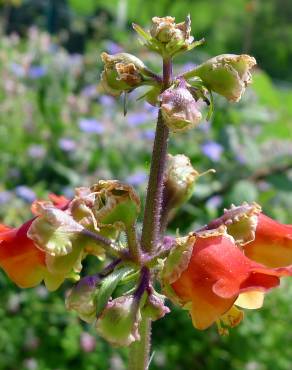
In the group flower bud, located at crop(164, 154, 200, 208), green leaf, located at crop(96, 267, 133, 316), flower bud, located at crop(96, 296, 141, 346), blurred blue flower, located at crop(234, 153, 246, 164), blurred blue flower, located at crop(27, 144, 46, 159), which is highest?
flower bud, located at crop(164, 154, 200, 208)

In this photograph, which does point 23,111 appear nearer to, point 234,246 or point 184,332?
point 184,332

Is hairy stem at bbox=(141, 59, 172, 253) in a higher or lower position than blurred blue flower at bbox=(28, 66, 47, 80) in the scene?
higher

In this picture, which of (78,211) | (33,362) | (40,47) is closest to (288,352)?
(33,362)

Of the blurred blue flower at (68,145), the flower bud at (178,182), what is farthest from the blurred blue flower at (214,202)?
the flower bud at (178,182)

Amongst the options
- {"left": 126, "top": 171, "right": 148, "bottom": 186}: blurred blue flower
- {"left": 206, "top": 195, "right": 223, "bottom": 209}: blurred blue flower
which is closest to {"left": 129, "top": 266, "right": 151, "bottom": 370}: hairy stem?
{"left": 206, "top": 195, "right": 223, "bottom": 209}: blurred blue flower

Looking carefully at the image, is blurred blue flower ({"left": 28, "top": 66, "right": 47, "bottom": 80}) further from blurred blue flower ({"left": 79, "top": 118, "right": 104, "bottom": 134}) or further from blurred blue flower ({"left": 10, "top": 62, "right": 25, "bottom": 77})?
blurred blue flower ({"left": 79, "top": 118, "right": 104, "bottom": 134})

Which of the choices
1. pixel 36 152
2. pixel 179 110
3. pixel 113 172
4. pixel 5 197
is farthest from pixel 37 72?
pixel 179 110

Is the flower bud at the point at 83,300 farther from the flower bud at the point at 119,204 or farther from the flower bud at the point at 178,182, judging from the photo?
the flower bud at the point at 178,182

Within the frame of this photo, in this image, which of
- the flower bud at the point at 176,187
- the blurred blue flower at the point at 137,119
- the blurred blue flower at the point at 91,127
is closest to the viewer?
the flower bud at the point at 176,187
